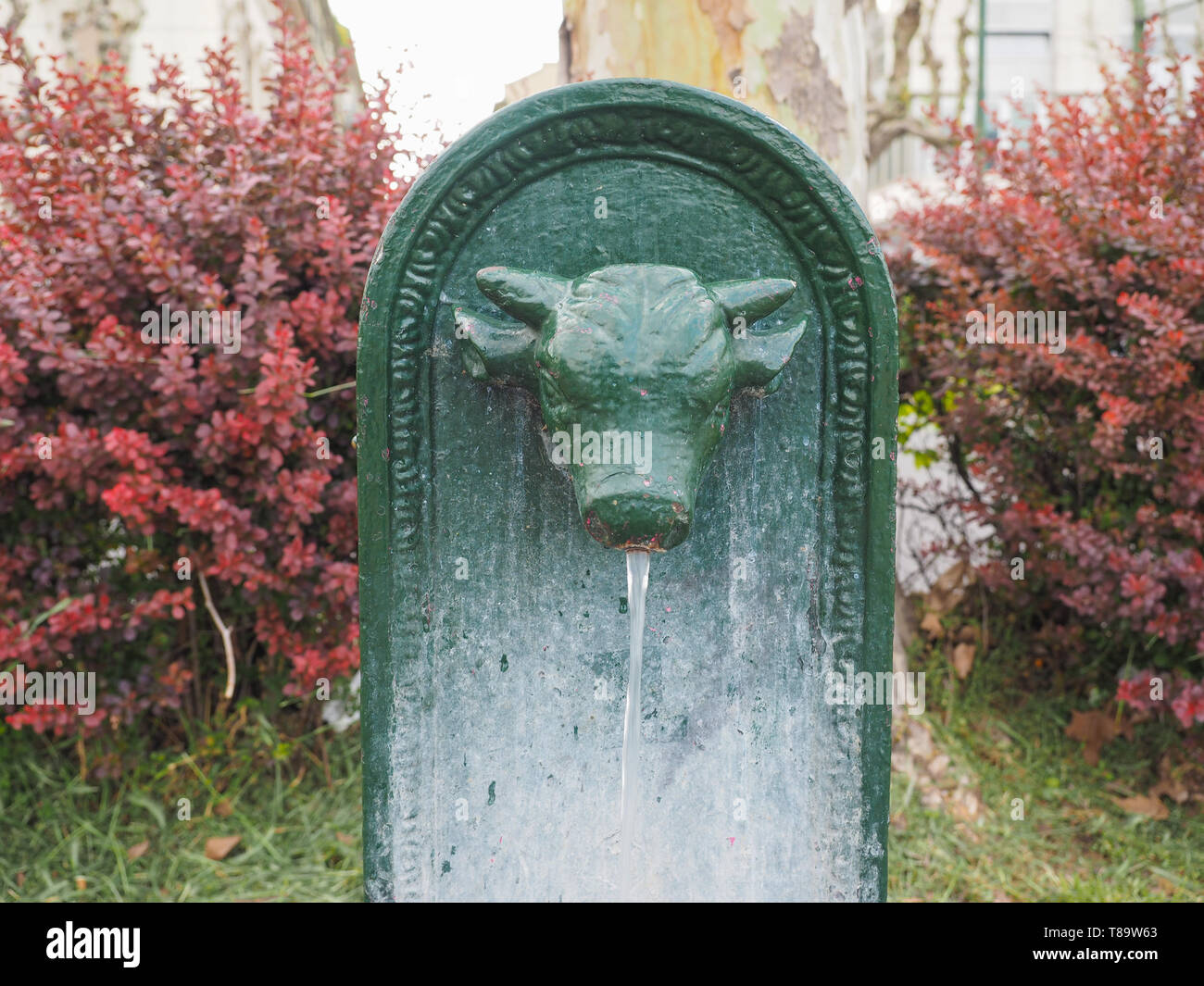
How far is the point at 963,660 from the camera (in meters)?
3.82

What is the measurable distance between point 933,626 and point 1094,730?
708mm

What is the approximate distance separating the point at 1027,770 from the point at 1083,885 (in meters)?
0.57

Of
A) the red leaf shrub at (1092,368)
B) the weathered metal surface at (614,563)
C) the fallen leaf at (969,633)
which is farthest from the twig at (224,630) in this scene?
the fallen leaf at (969,633)

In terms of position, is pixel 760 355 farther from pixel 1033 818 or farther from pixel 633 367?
pixel 1033 818

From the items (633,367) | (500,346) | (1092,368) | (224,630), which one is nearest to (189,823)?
(224,630)

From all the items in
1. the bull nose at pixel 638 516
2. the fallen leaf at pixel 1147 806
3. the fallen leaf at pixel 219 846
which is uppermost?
the bull nose at pixel 638 516

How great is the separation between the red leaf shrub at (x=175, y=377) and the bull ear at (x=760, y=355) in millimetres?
1617

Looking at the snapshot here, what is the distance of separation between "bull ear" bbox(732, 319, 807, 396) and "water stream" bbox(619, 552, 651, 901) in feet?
1.11

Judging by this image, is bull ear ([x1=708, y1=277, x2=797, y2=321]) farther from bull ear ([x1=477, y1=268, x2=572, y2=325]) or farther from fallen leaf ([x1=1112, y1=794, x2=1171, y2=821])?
fallen leaf ([x1=1112, y1=794, x2=1171, y2=821])

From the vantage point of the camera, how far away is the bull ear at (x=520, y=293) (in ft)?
5.08

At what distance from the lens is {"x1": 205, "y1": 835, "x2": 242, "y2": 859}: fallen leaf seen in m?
2.99

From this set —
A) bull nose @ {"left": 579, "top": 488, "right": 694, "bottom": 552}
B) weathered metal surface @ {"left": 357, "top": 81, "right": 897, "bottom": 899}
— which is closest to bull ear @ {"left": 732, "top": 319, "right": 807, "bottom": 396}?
weathered metal surface @ {"left": 357, "top": 81, "right": 897, "bottom": 899}

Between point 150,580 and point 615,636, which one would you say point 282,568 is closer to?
point 150,580

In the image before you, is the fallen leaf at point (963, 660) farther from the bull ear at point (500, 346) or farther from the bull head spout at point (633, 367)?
the bull ear at point (500, 346)
